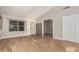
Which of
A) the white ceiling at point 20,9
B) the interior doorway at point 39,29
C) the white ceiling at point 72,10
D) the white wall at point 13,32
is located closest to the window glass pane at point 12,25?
the white wall at point 13,32

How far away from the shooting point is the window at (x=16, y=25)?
7.03 m

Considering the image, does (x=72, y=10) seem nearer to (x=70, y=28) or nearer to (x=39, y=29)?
(x=70, y=28)

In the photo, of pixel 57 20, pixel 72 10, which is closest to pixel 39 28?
pixel 57 20

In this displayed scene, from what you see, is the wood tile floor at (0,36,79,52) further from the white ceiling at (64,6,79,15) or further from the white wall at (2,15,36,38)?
the white wall at (2,15,36,38)

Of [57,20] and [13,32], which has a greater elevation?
[57,20]

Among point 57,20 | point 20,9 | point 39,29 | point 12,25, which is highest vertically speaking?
point 20,9

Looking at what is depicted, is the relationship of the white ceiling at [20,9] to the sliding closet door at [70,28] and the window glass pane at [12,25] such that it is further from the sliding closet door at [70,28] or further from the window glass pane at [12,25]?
the sliding closet door at [70,28]

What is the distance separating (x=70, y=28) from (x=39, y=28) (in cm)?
399

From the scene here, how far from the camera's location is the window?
7.03 metres

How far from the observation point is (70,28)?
515 cm
